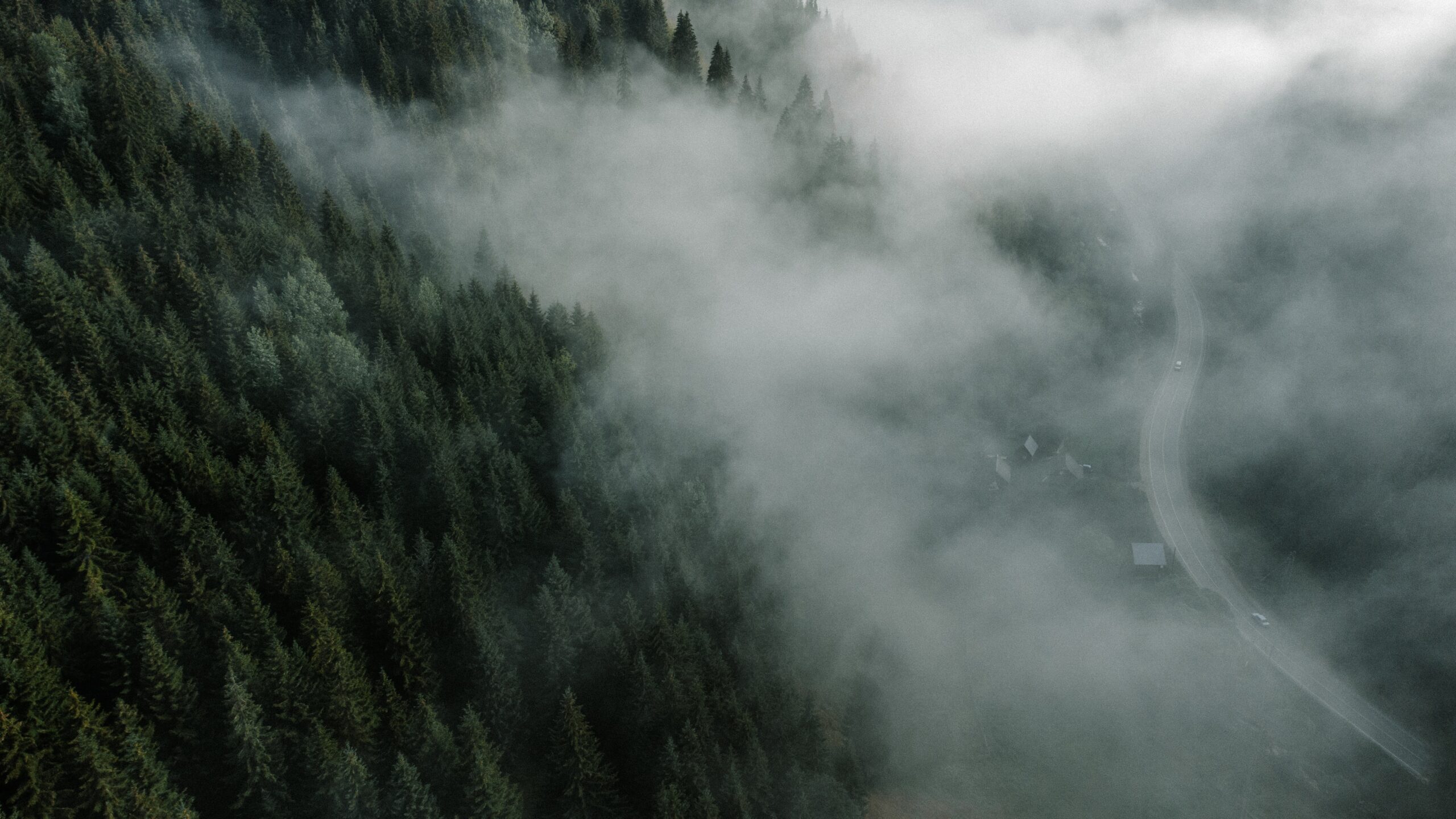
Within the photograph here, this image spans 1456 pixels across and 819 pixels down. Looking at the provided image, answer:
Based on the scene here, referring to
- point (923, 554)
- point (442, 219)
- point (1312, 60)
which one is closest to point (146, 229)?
point (442, 219)

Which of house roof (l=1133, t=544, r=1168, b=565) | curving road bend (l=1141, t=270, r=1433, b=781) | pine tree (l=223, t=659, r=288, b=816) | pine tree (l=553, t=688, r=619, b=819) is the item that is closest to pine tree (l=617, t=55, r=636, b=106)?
pine tree (l=553, t=688, r=619, b=819)

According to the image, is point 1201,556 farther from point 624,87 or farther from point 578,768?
point 624,87

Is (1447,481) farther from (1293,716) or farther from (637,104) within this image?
(637,104)

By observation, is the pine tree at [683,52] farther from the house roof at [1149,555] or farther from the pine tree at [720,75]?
the house roof at [1149,555]

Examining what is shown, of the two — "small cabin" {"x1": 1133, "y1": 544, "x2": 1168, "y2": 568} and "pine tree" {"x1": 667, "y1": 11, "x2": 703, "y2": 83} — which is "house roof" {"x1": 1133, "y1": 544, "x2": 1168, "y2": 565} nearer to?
"small cabin" {"x1": 1133, "y1": 544, "x2": 1168, "y2": 568}

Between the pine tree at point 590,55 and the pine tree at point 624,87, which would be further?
the pine tree at point 624,87

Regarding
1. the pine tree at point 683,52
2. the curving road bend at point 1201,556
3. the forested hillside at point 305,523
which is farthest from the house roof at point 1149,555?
the pine tree at point 683,52

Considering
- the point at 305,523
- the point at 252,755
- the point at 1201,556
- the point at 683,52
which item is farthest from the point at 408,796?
the point at 683,52
